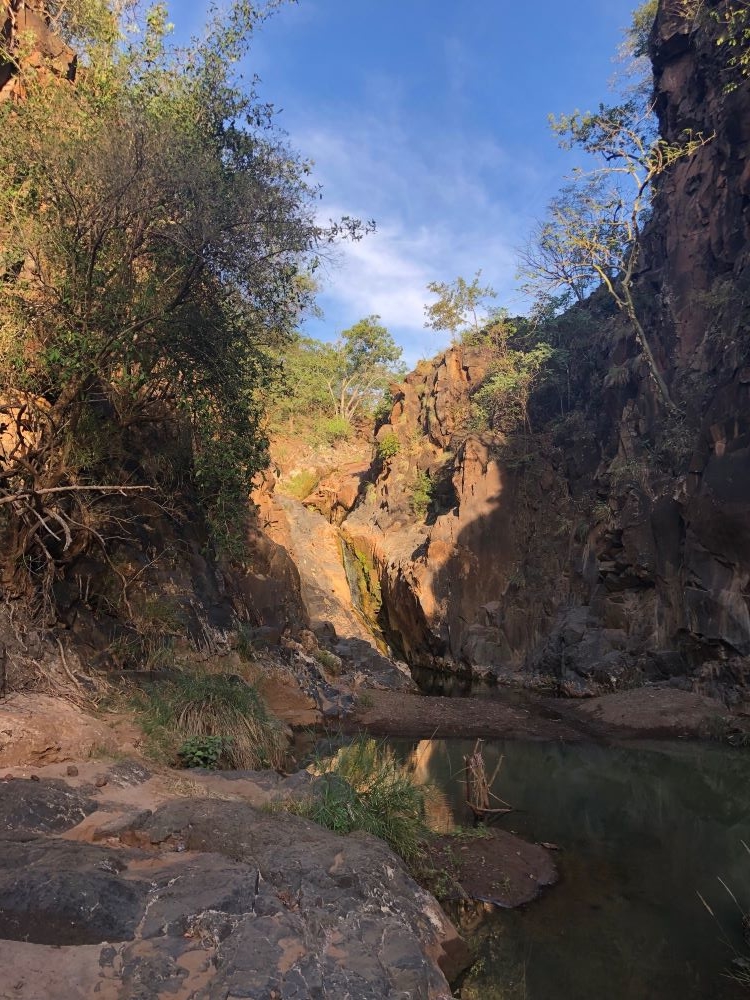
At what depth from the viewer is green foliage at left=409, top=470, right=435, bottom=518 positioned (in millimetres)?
34656

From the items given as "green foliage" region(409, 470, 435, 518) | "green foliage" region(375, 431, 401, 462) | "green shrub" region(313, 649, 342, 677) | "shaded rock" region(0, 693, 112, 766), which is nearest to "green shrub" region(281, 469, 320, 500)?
"green foliage" region(375, 431, 401, 462)

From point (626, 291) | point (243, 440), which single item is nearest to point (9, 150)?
point (243, 440)

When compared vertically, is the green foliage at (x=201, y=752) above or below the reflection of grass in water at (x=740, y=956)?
above

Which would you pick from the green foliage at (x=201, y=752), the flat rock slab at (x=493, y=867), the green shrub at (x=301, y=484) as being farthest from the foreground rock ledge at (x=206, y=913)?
the green shrub at (x=301, y=484)

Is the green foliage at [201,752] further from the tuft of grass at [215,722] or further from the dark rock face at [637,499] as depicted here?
the dark rock face at [637,499]

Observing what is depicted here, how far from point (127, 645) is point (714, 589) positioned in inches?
618

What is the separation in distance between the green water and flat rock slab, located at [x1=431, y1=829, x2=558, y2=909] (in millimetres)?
221

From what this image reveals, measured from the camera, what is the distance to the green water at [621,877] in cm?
587

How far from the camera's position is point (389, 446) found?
3784cm

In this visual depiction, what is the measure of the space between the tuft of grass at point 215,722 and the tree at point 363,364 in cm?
4055

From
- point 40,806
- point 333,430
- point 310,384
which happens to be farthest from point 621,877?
point 310,384

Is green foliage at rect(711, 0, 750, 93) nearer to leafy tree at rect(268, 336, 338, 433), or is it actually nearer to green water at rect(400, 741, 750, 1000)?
green water at rect(400, 741, 750, 1000)

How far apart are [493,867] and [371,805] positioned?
1.81m

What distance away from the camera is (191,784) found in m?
7.11
